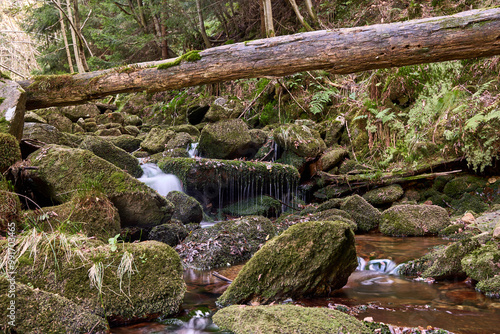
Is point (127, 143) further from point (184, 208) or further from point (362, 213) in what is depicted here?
point (362, 213)

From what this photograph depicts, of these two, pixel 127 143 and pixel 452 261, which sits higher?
pixel 127 143

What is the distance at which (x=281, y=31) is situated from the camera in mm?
14914

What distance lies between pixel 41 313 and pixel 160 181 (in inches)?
243

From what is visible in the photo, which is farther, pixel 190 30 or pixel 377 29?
pixel 190 30

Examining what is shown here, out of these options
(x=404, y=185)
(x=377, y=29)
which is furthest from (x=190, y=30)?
(x=377, y=29)

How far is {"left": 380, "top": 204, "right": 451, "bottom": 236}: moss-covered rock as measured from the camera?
6.15 metres

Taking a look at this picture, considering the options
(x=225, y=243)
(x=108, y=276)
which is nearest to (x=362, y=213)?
(x=225, y=243)

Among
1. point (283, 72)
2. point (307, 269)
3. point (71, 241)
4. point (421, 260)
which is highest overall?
point (283, 72)

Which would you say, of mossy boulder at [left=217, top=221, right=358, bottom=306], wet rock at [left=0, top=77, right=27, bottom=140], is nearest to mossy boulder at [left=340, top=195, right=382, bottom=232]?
mossy boulder at [left=217, top=221, right=358, bottom=306]

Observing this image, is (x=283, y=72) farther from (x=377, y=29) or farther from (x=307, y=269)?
(x=307, y=269)

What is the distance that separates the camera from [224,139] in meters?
9.49

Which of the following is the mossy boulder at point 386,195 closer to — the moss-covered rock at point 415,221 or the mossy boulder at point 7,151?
the moss-covered rock at point 415,221

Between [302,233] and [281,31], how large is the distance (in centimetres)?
1319

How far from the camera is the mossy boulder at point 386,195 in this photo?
313 inches
